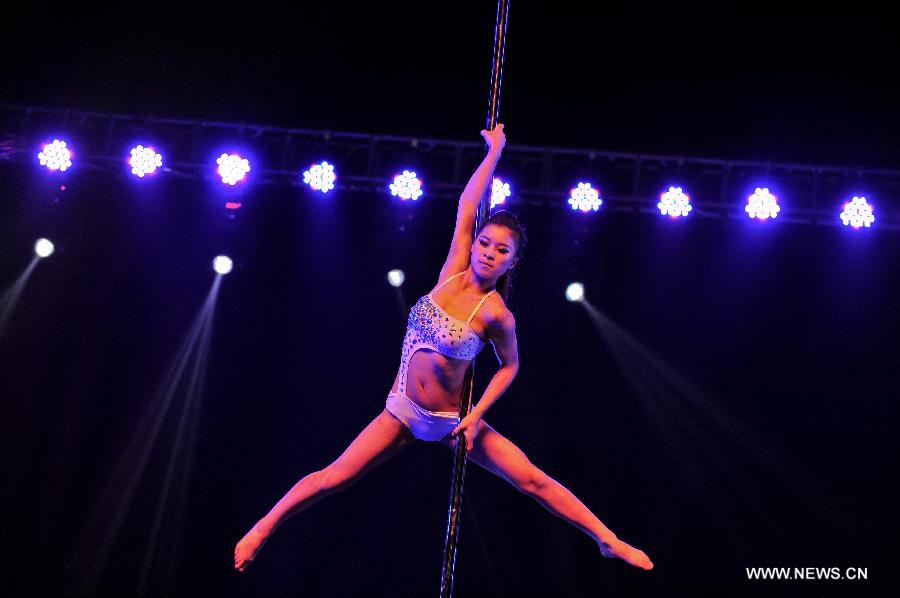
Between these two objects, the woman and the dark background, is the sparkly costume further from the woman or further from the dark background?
the dark background

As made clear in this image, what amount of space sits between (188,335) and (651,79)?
14.7 ft

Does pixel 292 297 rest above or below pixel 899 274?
below

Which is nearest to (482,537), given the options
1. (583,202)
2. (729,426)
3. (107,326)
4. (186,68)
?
(729,426)

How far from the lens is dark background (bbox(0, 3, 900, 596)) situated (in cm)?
783

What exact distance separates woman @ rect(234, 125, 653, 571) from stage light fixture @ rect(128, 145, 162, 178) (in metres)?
4.55

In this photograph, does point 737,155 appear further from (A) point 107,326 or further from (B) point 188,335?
(A) point 107,326

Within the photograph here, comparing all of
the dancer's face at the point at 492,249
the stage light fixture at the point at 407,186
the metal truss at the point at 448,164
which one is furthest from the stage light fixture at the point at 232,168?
the dancer's face at the point at 492,249

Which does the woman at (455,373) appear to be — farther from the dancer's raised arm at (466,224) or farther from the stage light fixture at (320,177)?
the stage light fixture at (320,177)

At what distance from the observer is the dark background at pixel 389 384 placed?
308 inches

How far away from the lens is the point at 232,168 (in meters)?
7.29

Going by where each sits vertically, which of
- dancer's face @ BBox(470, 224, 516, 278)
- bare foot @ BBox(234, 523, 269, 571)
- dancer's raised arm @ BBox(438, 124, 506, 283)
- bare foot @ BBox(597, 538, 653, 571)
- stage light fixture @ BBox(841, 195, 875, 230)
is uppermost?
stage light fixture @ BBox(841, 195, 875, 230)

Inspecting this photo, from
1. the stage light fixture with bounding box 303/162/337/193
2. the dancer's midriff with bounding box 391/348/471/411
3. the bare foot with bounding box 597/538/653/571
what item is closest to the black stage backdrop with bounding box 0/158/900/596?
the stage light fixture with bounding box 303/162/337/193

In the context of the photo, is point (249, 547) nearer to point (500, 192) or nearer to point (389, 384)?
point (500, 192)

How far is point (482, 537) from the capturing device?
25.9 ft
